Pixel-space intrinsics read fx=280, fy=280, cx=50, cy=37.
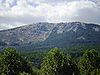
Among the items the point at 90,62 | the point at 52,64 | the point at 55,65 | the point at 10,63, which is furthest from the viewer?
the point at 90,62

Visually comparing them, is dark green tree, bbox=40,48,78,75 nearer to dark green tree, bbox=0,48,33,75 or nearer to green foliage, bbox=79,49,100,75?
dark green tree, bbox=0,48,33,75

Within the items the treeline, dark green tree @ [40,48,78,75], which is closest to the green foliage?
the treeline

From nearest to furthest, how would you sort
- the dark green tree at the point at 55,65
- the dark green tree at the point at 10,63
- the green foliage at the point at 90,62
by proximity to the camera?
the dark green tree at the point at 10,63, the dark green tree at the point at 55,65, the green foliage at the point at 90,62

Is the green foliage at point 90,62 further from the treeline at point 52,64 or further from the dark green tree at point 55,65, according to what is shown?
the dark green tree at point 55,65

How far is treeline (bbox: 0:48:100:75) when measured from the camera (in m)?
82.8

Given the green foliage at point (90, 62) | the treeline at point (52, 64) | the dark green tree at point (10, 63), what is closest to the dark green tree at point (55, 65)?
the treeline at point (52, 64)

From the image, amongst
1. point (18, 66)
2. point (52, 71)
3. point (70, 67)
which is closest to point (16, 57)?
point (18, 66)

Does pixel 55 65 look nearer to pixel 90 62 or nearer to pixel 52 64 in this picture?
pixel 52 64

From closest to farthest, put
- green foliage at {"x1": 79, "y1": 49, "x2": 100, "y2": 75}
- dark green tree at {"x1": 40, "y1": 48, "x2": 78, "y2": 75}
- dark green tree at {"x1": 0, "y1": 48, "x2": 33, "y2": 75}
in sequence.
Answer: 1. dark green tree at {"x1": 0, "y1": 48, "x2": 33, "y2": 75}
2. dark green tree at {"x1": 40, "y1": 48, "x2": 78, "y2": 75}
3. green foliage at {"x1": 79, "y1": 49, "x2": 100, "y2": 75}

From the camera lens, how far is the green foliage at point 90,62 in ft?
337

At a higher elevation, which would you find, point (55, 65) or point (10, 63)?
point (10, 63)

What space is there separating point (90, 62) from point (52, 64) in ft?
64.6

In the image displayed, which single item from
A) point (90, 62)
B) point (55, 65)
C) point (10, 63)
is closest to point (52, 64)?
point (55, 65)

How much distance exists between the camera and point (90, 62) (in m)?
104
